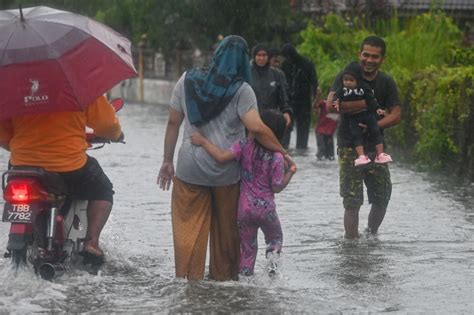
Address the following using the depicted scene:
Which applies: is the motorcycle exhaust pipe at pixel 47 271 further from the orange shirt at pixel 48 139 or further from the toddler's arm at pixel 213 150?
the toddler's arm at pixel 213 150

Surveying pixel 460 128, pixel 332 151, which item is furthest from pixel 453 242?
pixel 332 151

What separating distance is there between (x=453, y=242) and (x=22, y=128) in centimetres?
408

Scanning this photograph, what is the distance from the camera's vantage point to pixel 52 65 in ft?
26.5

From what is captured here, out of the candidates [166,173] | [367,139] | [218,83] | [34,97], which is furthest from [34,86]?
[367,139]

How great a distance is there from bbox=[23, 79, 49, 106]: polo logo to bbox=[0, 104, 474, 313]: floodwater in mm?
1106

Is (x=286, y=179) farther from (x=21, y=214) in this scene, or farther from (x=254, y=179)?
(x=21, y=214)

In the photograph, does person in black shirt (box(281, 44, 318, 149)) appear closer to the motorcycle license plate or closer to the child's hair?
the child's hair

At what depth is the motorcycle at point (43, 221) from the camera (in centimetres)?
803

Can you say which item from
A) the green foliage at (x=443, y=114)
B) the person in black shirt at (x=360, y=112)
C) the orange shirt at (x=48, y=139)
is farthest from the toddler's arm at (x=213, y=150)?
the green foliage at (x=443, y=114)

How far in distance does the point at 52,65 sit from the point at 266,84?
771 centimetres

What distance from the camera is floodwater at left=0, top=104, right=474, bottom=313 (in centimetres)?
804

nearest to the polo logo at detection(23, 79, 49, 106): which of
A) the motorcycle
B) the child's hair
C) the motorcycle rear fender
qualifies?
the motorcycle

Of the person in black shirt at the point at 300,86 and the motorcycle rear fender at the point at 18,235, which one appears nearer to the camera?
the motorcycle rear fender at the point at 18,235

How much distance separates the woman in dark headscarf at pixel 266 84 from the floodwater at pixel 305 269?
4.82 ft
